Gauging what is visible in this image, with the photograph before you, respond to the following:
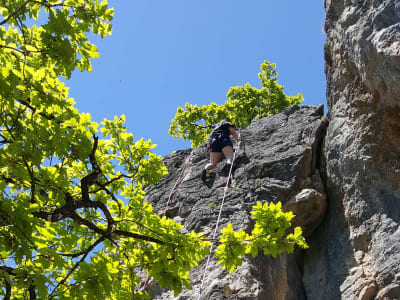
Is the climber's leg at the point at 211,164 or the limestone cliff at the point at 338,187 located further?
the climber's leg at the point at 211,164

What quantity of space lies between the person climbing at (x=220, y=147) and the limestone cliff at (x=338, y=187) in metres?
0.43

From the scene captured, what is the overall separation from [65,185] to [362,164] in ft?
17.2

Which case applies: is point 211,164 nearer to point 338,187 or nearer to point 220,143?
point 220,143

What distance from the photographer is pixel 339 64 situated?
8.91 m

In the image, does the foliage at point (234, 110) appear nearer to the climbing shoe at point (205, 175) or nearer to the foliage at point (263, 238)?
the climbing shoe at point (205, 175)

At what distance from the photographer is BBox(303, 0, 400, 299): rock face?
711 centimetres

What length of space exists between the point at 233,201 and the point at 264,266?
5.53ft

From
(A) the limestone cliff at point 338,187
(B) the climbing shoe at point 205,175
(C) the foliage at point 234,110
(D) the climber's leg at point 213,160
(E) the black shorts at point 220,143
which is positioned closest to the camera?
(A) the limestone cliff at point 338,187

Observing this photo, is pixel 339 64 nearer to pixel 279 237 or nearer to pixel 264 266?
pixel 264 266

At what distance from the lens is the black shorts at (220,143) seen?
36.4 feet

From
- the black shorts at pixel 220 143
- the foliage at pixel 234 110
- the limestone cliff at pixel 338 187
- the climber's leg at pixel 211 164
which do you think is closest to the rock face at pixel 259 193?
the limestone cliff at pixel 338 187

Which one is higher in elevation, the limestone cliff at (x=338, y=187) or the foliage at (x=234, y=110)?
the foliage at (x=234, y=110)

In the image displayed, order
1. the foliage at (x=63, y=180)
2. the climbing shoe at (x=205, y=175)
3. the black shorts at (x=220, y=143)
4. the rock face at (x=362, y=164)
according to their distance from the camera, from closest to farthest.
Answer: the foliage at (x=63, y=180), the rock face at (x=362, y=164), the climbing shoe at (x=205, y=175), the black shorts at (x=220, y=143)

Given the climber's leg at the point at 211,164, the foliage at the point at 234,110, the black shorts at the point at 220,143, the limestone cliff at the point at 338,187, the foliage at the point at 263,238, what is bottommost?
the foliage at the point at 263,238
